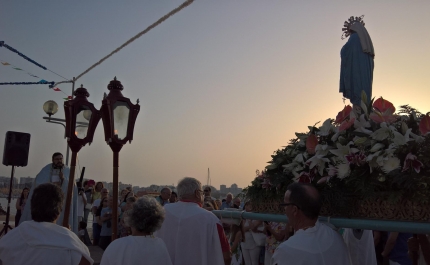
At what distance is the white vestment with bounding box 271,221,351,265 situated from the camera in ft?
10.3

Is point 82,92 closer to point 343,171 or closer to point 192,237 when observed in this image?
point 192,237

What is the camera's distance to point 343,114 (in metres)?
3.75

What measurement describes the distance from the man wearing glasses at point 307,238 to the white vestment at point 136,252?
1310mm

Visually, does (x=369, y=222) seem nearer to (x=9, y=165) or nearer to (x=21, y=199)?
(x=9, y=165)

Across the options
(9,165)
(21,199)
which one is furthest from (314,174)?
(21,199)

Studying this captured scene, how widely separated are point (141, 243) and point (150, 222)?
8.4 inches

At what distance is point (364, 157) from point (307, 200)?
0.52 m

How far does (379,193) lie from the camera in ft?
10.1

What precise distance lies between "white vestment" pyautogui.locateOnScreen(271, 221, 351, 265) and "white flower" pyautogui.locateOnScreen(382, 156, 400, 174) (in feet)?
2.11

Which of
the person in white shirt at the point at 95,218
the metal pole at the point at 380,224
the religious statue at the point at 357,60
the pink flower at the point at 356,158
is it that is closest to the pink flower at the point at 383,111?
the pink flower at the point at 356,158

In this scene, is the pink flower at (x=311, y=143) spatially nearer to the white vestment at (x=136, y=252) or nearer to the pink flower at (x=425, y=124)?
the pink flower at (x=425, y=124)

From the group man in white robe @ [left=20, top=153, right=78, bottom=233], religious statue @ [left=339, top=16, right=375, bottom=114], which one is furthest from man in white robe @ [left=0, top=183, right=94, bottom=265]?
religious statue @ [left=339, top=16, right=375, bottom=114]

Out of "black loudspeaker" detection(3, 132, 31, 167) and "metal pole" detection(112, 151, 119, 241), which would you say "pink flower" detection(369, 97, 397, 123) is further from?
"black loudspeaker" detection(3, 132, 31, 167)

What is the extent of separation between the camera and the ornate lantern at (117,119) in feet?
19.7
